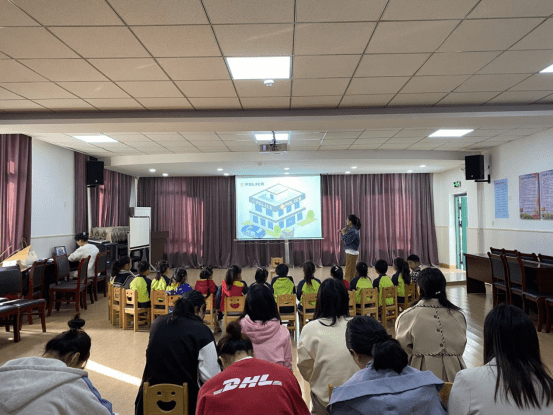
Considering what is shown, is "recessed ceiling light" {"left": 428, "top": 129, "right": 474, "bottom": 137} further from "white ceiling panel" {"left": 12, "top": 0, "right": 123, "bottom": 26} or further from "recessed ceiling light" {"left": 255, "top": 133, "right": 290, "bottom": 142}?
"white ceiling panel" {"left": 12, "top": 0, "right": 123, "bottom": 26}

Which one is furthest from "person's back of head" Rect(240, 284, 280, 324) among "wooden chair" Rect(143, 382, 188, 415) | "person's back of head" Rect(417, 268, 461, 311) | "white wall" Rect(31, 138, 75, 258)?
"white wall" Rect(31, 138, 75, 258)

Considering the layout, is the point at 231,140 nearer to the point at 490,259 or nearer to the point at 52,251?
the point at 52,251

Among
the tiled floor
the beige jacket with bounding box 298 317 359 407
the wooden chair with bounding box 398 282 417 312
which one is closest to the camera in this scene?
the beige jacket with bounding box 298 317 359 407

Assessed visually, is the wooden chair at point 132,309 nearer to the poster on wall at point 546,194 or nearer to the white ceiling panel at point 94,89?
the white ceiling panel at point 94,89

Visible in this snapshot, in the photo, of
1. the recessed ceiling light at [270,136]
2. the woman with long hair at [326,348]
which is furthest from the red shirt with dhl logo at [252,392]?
the recessed ceiling light at [270,136]

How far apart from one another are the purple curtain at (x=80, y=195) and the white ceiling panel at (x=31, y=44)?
5.39 meters

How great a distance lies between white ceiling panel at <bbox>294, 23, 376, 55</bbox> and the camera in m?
3.02

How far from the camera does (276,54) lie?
11.6 ft

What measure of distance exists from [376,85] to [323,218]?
25.8 feet

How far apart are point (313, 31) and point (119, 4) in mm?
1404

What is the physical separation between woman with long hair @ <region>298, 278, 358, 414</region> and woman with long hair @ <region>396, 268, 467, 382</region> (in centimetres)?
40

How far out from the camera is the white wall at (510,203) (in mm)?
6707

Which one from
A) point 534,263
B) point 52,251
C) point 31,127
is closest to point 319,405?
point 534,263

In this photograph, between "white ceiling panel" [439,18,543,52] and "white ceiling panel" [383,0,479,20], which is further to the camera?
"white ceiling panel" [439,18,543,52]
